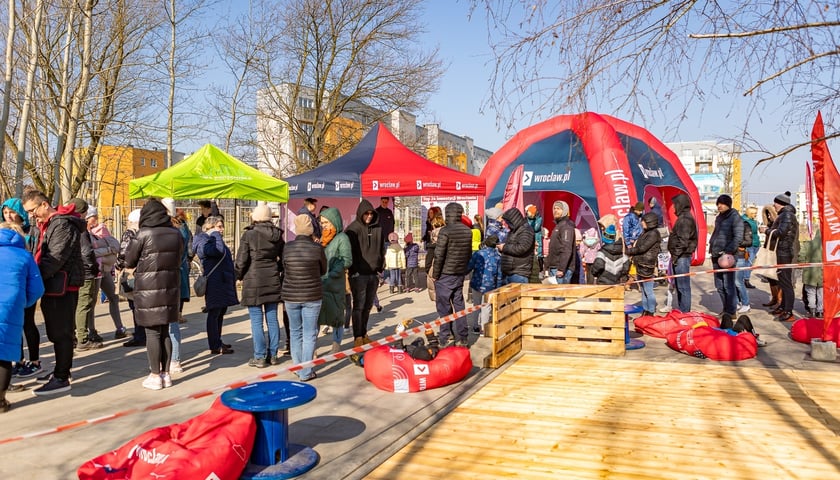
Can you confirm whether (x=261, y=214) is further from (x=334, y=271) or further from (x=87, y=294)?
(x=87, y=294)

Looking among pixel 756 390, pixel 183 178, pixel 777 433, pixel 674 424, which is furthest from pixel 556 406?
pixel 183 178

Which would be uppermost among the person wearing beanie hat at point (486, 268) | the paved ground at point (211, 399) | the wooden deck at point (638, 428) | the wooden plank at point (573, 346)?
the person wearing beanie hat at point (486, 268)

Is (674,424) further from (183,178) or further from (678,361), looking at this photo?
(183,178)

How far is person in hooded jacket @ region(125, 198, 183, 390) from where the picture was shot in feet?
19.4

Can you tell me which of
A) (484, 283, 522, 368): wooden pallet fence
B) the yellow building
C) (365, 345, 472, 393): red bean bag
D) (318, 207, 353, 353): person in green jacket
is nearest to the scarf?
(318, 207, 353, 353): person in green jacket

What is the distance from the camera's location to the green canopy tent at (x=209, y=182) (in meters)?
11.0

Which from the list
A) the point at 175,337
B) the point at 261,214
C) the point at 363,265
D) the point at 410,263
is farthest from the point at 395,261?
the point at 175,337

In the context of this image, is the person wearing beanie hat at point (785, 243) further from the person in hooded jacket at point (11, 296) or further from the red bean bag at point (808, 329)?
the person in hooded jacket at point (11, 296)

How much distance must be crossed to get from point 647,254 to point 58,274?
7.78m

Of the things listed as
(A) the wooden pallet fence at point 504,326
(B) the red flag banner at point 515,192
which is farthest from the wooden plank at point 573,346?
(B) the red flag banner at point 515,192

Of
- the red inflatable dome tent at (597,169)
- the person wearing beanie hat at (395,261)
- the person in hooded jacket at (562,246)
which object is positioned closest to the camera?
the person in hooded jacket at (562,246)

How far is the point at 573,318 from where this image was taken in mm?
7617

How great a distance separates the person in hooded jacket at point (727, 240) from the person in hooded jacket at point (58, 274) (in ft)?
28.2

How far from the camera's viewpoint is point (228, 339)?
28.3 feet
